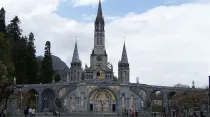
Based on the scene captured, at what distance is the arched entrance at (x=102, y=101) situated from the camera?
79938 millimetres

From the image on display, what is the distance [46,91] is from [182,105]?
111 feet

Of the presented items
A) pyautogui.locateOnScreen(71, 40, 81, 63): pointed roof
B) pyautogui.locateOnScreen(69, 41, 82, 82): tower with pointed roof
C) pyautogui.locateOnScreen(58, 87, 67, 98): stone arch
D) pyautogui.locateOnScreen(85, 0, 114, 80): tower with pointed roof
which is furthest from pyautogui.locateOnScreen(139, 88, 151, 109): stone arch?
pyautogui.locateOnScreen(71, 40, 81, 63): pointed roof

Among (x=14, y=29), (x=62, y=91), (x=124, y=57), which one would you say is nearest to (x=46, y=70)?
(x=62, y=91)

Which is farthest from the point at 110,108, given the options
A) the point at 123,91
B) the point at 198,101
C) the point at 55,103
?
the point at 198,101

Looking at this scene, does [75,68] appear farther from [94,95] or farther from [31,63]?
[94,95]

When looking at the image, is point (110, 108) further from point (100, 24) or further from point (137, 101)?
point (100, 24)

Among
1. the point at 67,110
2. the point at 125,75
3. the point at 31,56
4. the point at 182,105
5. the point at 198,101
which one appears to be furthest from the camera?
the point at 125,75

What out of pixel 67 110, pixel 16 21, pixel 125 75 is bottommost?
A: pixel 67 110

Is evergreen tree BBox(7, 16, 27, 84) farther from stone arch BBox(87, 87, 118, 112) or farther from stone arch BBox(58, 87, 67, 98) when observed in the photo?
stone arch BBox(87, 87, 118, 112)

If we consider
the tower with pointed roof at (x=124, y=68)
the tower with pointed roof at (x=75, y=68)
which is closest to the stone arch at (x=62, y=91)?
the tower with pointed roof at (x=75, y=68)

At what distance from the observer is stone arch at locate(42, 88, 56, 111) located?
8691cm

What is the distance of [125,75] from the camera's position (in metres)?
102

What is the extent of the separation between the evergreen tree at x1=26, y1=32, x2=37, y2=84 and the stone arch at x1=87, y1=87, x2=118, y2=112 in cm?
1325

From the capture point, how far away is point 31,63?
82812mm
